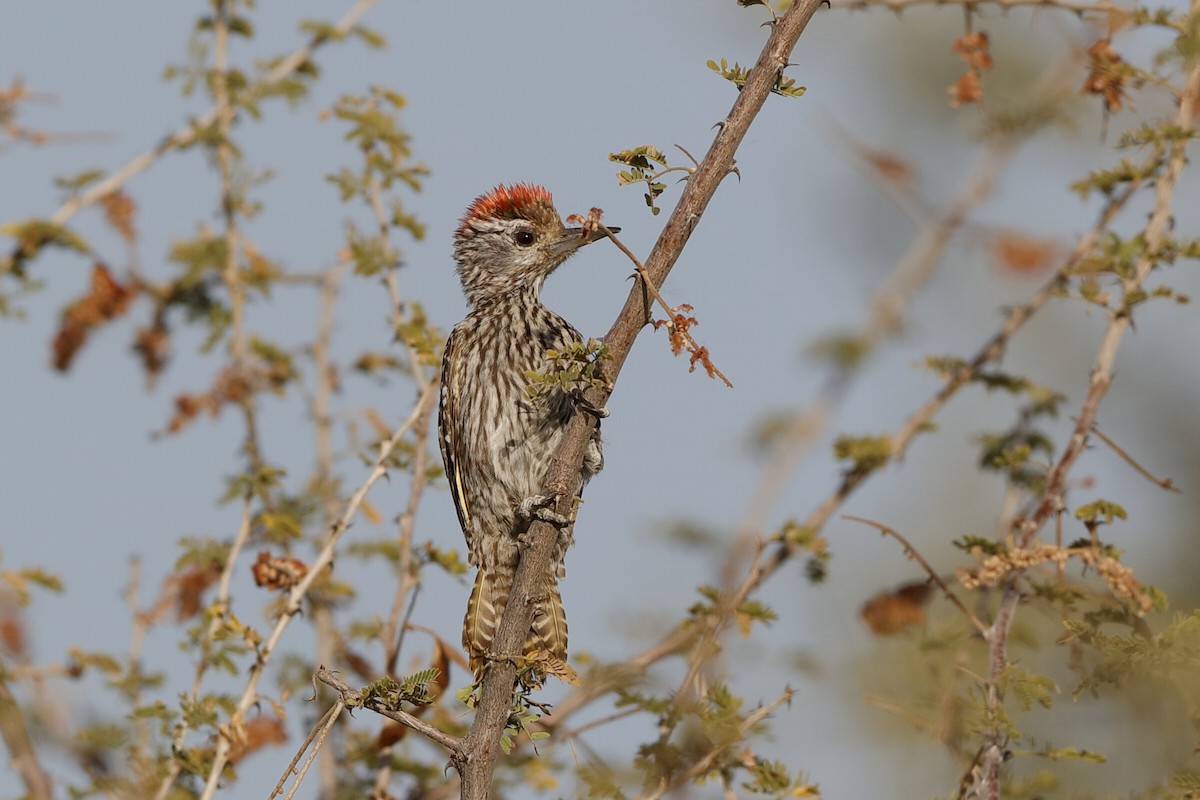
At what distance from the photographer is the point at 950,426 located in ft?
29.8

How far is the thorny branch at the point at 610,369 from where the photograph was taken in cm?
352

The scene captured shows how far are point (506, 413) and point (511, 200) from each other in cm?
127

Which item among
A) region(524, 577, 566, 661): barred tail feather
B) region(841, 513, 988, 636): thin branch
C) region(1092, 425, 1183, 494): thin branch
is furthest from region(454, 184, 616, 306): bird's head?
region(1092, 425, 1183, 494): thin branch

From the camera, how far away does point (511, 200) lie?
22.3ft

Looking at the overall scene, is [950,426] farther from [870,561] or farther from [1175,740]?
[1175,740]

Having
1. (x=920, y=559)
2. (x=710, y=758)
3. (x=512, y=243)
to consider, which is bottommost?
(x=710, y=758)

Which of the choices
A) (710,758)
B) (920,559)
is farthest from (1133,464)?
(710,758)

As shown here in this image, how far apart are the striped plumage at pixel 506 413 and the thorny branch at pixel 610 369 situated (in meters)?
1.56

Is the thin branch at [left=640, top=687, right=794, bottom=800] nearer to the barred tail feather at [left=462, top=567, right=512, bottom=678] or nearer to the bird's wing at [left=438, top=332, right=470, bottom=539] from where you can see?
the barred tail feather at [left=462, top=567, right=512, bottom=678]

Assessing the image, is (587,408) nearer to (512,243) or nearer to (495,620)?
(495,620)

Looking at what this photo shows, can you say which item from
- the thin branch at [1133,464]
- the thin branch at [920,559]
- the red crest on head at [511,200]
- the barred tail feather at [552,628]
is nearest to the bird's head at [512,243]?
the red crest on head at [511,200]

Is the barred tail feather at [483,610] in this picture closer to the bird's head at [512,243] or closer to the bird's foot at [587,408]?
the bird's head at [512,243]

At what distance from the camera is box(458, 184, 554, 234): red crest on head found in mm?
6770

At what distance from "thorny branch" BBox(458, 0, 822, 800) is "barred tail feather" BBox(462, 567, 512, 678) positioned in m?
1.81
